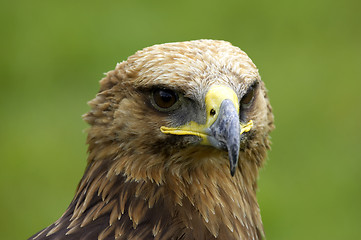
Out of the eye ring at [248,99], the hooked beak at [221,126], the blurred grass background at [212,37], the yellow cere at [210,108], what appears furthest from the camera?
the blurred grass background at [212,37]

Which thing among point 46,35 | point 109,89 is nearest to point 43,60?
point 46,35

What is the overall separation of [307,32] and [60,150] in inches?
124

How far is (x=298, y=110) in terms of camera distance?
7375mm

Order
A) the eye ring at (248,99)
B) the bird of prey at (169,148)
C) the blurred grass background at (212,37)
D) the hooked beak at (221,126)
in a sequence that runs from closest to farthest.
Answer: the hooked beak at (221,126) → the bird of prey at (169,148) → the eye ring at (248,99) → the blurred grass background at (212,37)

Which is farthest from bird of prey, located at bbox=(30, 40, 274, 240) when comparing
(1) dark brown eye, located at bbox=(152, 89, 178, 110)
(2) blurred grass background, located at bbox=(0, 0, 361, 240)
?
(2) blurred grass background, located at bbox=(0, 0, 361, 240)

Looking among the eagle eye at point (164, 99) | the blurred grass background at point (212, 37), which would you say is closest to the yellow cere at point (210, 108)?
the eagle eye at point (164, 99)

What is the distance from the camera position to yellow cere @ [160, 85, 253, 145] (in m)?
3.11

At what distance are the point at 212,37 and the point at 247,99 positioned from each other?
4704 mm

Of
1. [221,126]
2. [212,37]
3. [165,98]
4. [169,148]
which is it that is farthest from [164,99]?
[212,37]

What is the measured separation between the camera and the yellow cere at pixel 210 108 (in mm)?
3105

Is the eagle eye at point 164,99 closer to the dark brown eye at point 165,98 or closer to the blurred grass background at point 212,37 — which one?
the dark brown eye at point 165,98

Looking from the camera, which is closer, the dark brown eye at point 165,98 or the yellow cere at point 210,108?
the yellow cere at point 210,108

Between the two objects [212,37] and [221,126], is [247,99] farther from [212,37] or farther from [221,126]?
→ [212,37]

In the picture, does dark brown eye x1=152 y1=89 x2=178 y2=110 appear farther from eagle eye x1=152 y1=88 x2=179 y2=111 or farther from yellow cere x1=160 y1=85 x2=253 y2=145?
yellow cere x1=160 y1=85 x2=253 y2=145
